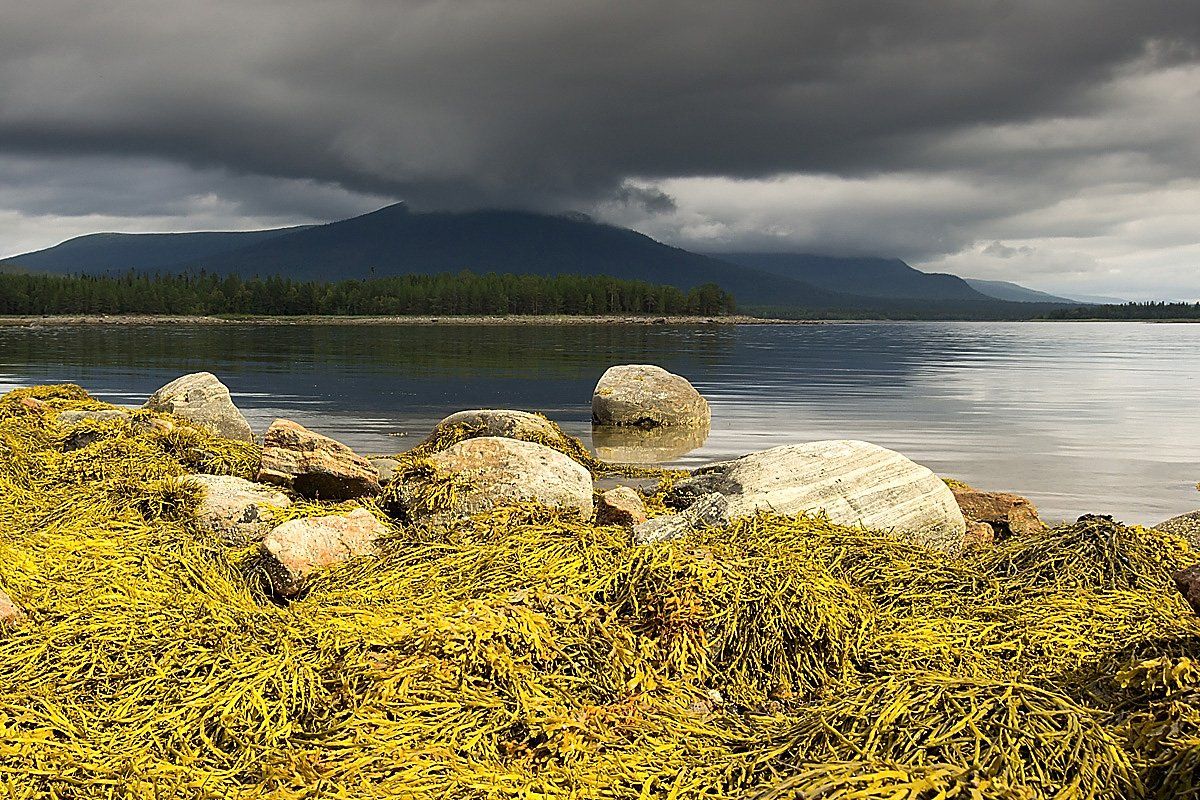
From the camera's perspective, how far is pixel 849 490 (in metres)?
7.53

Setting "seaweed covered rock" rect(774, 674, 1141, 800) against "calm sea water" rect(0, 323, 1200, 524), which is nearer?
"seaweed covered rock" rect(774, 674, 1141, 800)

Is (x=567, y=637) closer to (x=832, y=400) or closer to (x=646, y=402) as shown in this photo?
(x=646, y=402)

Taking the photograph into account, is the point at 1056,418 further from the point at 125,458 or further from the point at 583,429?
the point at 125,458

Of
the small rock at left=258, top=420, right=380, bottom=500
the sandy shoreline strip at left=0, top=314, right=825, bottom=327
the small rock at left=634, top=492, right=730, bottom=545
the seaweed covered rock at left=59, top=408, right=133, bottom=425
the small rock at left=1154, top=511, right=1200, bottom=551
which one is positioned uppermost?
the sandy shoreline strip at left=0, top=314, right=825, bottom=327

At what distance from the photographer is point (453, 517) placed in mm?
6582

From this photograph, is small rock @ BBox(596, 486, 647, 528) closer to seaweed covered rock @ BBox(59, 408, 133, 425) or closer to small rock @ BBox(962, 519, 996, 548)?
small rock @ BBox(962, 519, 996, 548)

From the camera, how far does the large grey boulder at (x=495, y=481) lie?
22.3 feet

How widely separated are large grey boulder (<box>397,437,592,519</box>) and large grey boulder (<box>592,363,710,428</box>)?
39.6 ft

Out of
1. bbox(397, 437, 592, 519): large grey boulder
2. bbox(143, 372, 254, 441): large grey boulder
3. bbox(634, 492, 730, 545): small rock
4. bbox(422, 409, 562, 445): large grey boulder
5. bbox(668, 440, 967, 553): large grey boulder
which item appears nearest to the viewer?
bbox(634, 492, 730, 545): small rock

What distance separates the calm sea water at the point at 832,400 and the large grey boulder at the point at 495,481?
22.0ft

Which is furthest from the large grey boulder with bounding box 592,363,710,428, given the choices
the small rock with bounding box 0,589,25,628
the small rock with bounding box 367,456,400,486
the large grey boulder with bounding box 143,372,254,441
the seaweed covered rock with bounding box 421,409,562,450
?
the small rock with bounding box 0,589,25,628

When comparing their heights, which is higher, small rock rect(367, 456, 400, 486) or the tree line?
the tree line

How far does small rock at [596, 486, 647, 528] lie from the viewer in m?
6.88

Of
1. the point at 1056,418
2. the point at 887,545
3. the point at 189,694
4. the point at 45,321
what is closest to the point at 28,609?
the point at 189,694
